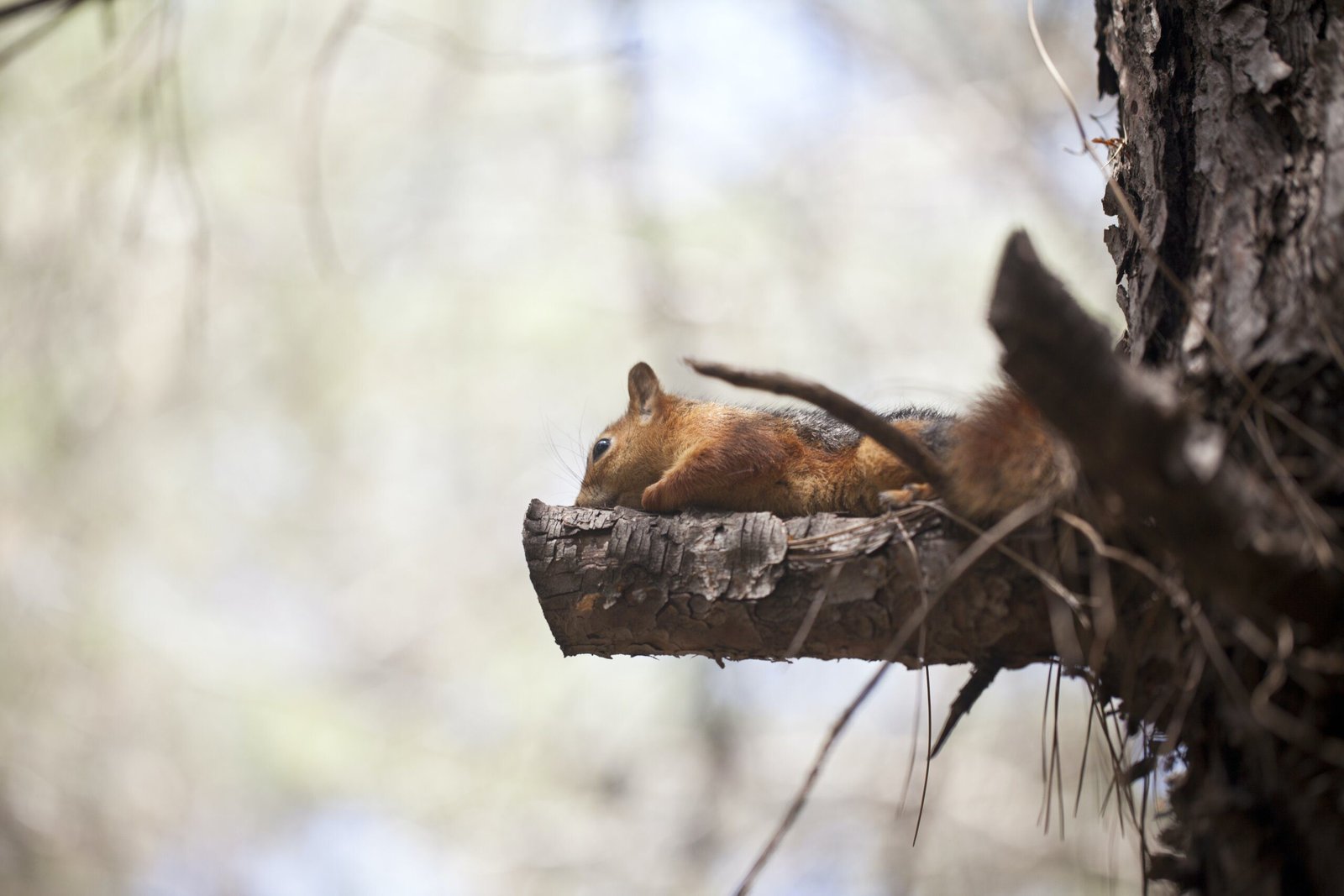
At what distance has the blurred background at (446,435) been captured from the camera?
6625 mm

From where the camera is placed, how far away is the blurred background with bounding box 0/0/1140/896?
662 centimetres

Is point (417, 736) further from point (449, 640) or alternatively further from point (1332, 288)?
point (1332, 288)

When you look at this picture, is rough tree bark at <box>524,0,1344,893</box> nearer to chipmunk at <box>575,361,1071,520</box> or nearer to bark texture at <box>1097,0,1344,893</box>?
bark texture at <box>1097,0,1344,893</box>

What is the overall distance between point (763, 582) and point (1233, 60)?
1229 millimetres

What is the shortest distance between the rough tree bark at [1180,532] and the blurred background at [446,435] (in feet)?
14.4

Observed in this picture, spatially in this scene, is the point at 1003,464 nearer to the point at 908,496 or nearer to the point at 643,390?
the point at 908,496

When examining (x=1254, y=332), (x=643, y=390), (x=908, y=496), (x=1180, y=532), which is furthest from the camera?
(x=643, y=390)

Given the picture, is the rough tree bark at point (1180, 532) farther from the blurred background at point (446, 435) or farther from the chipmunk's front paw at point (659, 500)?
the blurred background at point (446, 435)

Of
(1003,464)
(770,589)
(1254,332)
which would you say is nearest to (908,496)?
(1003,464)

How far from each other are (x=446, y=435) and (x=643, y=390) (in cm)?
619

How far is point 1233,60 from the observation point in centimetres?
173

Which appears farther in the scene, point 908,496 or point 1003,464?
point 908,496

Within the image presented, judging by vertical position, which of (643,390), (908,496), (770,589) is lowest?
(770,589)

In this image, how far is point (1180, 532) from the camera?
1.09 meters
